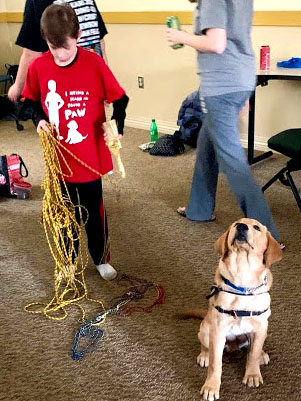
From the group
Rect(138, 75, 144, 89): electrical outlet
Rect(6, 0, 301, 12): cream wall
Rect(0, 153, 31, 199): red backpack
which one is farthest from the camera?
Rect(138, 75, 144, 89): electrical outlet

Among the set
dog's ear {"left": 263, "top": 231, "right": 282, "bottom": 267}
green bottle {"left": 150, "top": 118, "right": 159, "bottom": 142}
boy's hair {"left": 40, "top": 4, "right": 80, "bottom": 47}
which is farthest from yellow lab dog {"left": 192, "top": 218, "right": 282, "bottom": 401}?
green bottle {"left": 150, "top": 118, "right": 159, "bottom": 142}

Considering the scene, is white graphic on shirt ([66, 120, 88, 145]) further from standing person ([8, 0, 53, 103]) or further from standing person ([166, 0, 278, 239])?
standing person ([8, 0, 53, 103])

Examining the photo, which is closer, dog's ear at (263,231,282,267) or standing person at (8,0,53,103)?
dog's ear at (263,231,282,267)

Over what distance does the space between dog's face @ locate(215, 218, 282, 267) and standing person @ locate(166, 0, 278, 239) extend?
0.83 m

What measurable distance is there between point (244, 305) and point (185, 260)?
941 mm

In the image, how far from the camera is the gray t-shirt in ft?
7.20

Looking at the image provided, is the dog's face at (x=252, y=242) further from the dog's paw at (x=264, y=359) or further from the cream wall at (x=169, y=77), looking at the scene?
the cream wall at (x=169, y=77)

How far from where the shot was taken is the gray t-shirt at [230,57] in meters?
2.20

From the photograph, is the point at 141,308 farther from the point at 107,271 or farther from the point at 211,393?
the point at 211,393

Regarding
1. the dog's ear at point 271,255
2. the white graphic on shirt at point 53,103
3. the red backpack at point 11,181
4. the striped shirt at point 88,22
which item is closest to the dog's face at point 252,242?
the dog's ear at point 271,255

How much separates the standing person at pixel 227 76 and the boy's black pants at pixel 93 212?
24.3 inches

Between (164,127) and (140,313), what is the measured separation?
9.42 ft

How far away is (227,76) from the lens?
2316mm

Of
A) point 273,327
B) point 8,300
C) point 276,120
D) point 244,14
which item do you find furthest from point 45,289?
point 276,120
